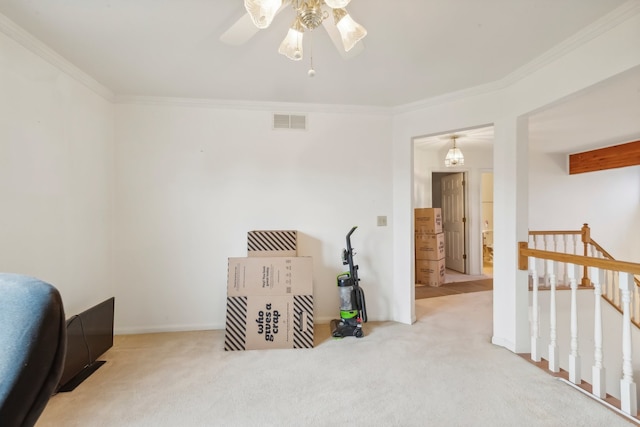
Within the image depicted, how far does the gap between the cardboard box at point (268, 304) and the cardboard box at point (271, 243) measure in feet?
0.64

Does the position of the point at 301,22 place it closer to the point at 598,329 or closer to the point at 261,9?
the point at 261,9

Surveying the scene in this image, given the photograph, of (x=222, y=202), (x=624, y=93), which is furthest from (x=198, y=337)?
(x=624, y=93)

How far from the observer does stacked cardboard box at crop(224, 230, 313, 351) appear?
2354mm

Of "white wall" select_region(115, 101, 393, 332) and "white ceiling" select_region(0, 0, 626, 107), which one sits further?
"white wall" select_region(115, 101, 393, 332)

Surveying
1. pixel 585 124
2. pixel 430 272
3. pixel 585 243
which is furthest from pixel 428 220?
pixel 585 124

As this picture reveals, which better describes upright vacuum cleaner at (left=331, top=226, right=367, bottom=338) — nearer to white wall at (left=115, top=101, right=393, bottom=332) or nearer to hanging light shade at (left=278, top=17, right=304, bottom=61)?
white wall at (left=115, top=101, right=393, bottom=332)

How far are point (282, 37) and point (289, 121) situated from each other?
1.10 meters

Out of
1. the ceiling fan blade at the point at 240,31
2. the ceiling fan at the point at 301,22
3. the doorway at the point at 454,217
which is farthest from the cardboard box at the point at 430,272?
the ceiling fan blade at the point at 240,31

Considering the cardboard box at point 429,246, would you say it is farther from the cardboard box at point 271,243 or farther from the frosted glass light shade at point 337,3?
the frosted glass light shade at point 337,3

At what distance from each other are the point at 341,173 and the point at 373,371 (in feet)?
6.11

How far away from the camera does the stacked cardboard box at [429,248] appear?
447 cm

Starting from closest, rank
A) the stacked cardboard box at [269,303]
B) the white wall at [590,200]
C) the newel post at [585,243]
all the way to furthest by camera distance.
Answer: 1. the stacked cardboard box at [269,303]
2. the newel post at [585,243]
3. the white wall at [590,200]

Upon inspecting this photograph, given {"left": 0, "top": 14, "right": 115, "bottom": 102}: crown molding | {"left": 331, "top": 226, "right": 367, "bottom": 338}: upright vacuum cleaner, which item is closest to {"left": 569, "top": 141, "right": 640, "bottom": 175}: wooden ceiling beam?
{"left": 331, "top": 226, "right": 367, "bottom": 338}: upright vacuum cleaner

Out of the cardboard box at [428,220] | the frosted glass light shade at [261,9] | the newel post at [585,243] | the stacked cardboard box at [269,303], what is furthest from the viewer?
the cardboard box at [428,220]
